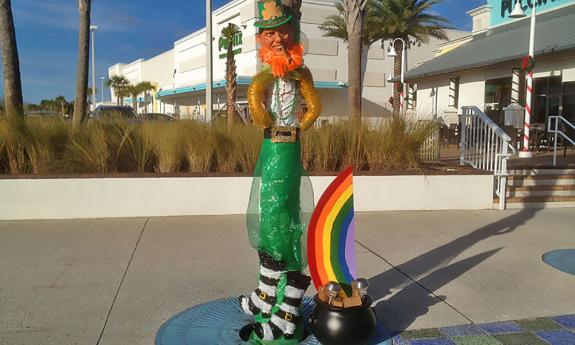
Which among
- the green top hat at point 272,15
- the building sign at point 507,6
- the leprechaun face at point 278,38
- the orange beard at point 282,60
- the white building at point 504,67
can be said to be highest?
the building sign at point 507,6

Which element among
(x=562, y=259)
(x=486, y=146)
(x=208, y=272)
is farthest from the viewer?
(x=486, y=146)

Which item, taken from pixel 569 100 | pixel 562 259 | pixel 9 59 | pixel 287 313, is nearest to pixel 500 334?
pixel 287 313

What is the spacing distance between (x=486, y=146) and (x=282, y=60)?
7.32 m

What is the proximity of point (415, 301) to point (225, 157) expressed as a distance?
4.68 metres

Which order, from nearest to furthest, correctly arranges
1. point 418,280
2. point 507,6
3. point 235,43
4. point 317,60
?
point 418,280 < point 507,6 < point 317,60 < point 235,43

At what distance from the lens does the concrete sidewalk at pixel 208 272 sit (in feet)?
12.7

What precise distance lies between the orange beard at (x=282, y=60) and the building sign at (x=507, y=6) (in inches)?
680

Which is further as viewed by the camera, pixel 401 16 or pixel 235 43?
pixel 235 43

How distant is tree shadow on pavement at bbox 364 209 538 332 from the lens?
405 cm

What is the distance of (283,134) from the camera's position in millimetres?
3365

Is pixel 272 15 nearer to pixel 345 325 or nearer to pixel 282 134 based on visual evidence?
pixel 282 134

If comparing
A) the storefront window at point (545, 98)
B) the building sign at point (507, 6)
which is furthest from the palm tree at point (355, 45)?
the building sign at point (507, 6)

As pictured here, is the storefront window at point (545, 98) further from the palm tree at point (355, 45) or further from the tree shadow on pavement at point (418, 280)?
the tree shadow on pavement at point (418, 280)

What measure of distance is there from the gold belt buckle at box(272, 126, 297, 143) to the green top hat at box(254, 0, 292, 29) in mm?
692
